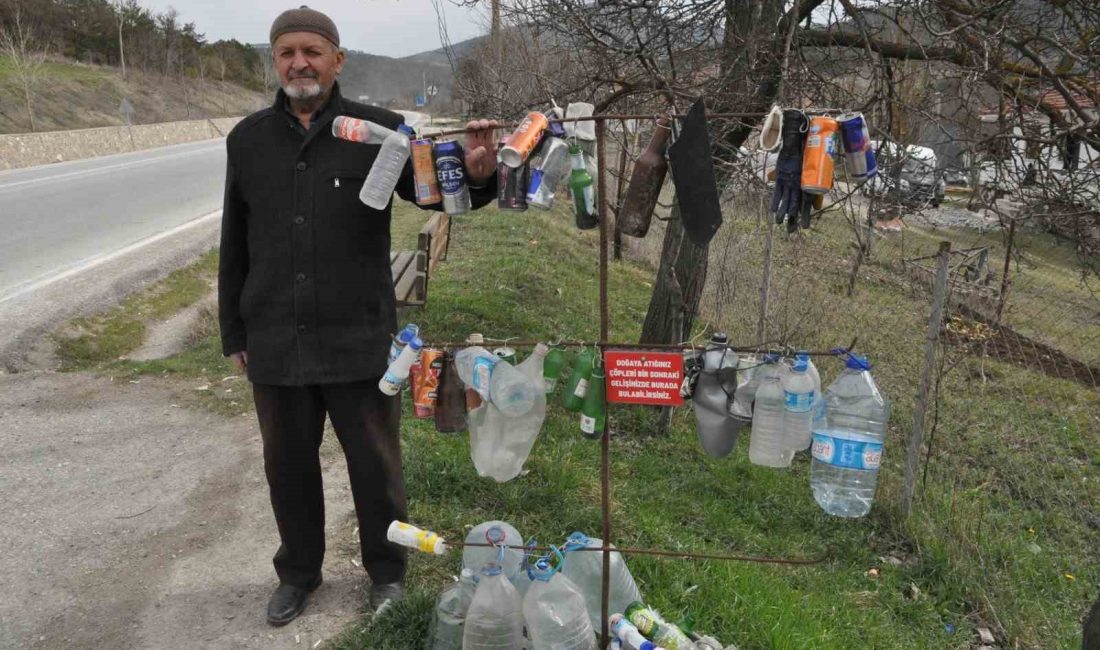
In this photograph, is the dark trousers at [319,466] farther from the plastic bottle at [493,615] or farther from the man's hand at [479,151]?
the man's hand at [479,151]

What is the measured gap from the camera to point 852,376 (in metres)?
2.32

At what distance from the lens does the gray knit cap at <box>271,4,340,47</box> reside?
96.2 inches

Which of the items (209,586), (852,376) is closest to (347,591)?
(209,586)

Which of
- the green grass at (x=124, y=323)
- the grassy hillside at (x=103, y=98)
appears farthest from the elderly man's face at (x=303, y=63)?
the grassy hillside at (x=103, y=98)

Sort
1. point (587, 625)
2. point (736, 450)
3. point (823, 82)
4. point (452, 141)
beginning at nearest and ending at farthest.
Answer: point (452, 141) → point (587, 625) → point (823, 82) → point (736, 450)

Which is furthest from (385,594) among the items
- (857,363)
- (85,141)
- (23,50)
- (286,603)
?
(23,50)

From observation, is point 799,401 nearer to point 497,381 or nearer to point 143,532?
point 497,381

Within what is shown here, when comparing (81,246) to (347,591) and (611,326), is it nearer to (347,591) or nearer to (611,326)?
(611,326)

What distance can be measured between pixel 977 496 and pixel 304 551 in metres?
4.12

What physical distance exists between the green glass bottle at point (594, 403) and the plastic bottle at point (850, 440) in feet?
2.09

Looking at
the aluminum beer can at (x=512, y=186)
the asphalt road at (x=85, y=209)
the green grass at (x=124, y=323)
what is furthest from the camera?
the asphalt road at (x=85, y=209)

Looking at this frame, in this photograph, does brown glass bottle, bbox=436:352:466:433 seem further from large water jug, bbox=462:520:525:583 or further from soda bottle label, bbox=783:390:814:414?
soda bottle label, bbox=783:390:814:414

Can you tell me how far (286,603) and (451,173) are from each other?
177cm

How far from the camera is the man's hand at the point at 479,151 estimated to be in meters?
2.23
